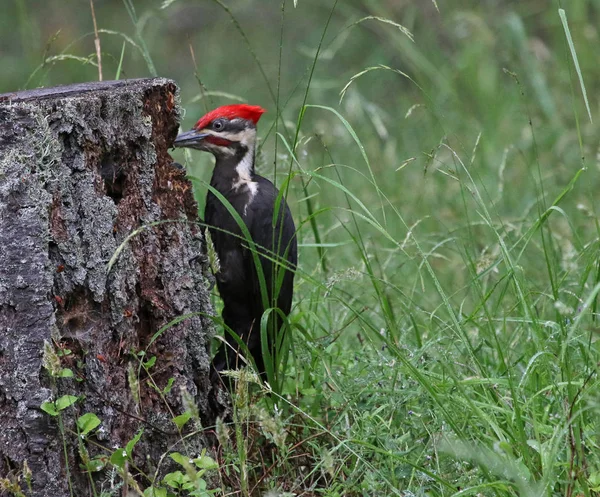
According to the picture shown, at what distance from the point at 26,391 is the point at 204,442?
0.62 meters

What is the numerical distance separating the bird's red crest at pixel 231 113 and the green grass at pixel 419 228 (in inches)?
4.2

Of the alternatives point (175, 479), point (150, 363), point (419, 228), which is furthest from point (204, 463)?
point (419, 228)

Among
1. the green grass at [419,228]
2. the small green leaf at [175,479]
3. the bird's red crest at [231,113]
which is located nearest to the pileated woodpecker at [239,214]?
the bird's red crest at [231,113]

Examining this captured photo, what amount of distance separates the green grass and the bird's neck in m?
0.17

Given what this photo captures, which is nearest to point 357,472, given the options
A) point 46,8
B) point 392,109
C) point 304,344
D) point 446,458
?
point 446,458

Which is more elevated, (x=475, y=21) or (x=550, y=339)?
(x=475, y=21)

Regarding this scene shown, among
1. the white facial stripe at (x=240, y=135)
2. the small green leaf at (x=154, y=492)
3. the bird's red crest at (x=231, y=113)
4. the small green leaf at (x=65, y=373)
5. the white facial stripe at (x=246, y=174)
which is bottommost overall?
the small green leaf at (x=154, y=492)

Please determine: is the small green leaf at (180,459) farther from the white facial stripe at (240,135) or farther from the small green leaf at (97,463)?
the white facial stripe at (240,135)

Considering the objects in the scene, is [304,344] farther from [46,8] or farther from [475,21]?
[46,8]

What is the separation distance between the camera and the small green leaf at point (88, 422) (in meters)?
2.27

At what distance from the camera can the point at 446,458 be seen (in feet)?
7.89

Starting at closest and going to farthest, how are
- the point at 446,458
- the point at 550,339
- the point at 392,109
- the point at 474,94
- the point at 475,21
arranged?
the point at 446,458 → the point at 550,339 → the point at 475,21 → the point at 474,94 → the point at 392,109

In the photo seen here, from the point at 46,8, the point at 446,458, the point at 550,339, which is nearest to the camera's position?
the point at 446,458

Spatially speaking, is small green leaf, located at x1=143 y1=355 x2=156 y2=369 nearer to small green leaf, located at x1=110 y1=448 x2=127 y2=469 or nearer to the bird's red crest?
small green leaf, located at x1=110 y1=448 x2=127 y2=469
